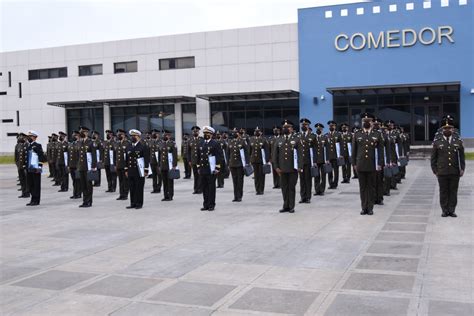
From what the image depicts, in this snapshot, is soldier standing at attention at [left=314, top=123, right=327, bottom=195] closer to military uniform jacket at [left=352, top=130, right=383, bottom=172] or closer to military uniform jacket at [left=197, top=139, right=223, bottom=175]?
military uniform jacket at [left=352, top=130, right=383, bottom=172]

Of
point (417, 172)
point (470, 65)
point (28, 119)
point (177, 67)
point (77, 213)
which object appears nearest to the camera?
point (77, 213)

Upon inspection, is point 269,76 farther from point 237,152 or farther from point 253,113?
point 237,152

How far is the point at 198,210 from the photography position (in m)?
11.7

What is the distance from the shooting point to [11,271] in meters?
6.42

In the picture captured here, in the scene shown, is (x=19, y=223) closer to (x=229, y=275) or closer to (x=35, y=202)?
(x=35, y=202)

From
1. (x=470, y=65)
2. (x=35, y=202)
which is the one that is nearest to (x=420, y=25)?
(x=470, y=65)

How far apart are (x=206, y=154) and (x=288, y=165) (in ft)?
6.37

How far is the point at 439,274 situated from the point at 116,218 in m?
6.86

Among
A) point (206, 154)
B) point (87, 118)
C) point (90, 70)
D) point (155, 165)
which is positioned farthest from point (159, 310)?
point (87, 118)

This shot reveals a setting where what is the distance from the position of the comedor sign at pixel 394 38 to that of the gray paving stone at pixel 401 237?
2621cm

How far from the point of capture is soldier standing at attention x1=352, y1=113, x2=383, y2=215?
10.5m

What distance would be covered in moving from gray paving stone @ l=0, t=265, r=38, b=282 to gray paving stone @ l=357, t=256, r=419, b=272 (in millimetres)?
4097

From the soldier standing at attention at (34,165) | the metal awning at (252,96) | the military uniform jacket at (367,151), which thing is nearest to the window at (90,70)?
the metal awning at (252,96)

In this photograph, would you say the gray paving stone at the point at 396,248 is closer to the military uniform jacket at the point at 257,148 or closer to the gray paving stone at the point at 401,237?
the gray paving stone at the point at 401,237
